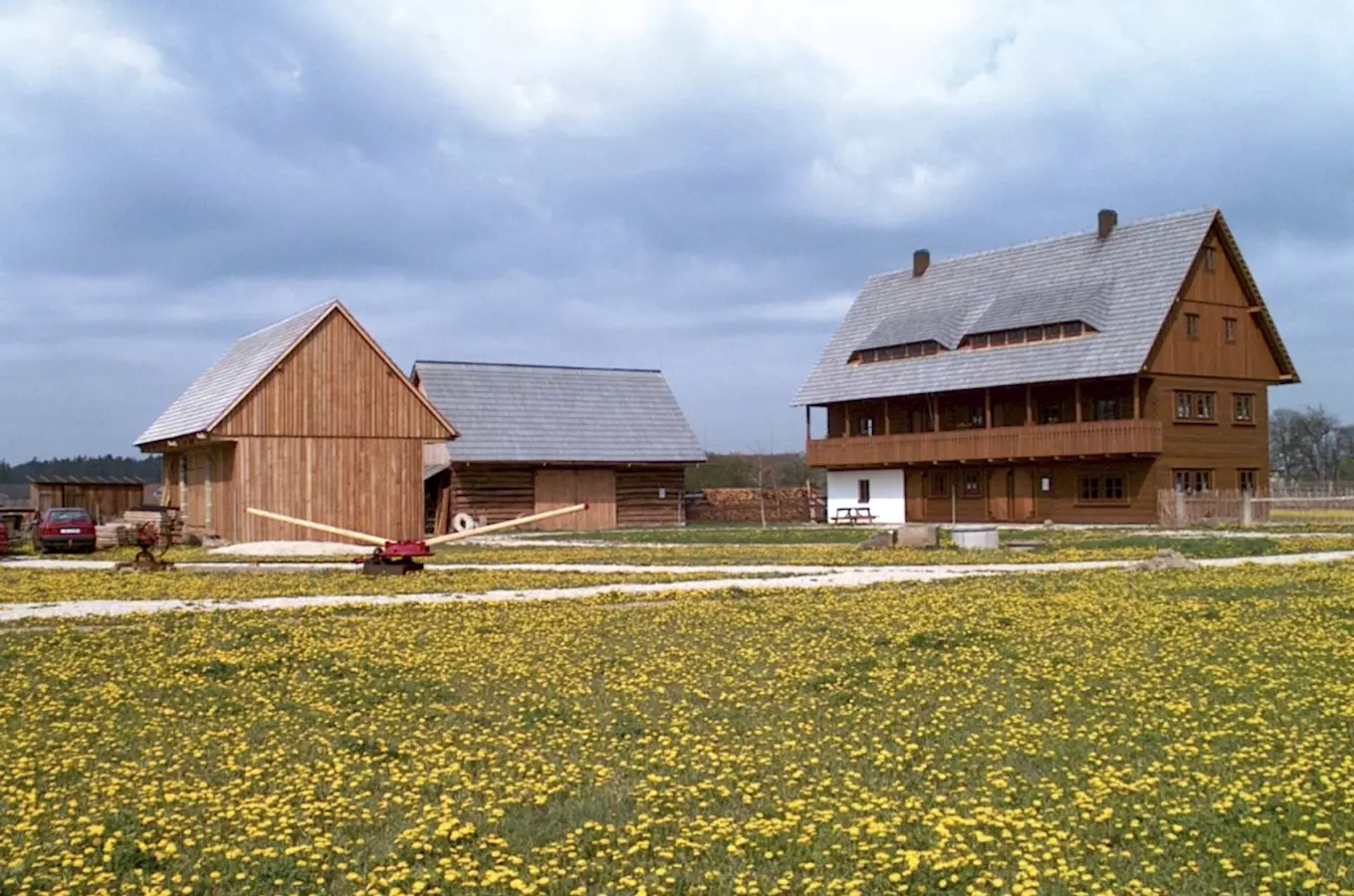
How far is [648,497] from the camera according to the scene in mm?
54156

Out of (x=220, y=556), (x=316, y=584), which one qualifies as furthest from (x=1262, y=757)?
(x=220, y=556)

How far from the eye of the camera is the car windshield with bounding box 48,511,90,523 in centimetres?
3634

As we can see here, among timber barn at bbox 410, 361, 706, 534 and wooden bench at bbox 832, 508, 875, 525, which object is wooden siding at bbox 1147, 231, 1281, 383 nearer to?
Answer: wooden bench at bbox 832, 508, 875, 525

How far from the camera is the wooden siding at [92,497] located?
55.3m

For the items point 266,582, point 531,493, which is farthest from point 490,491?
point 266,582

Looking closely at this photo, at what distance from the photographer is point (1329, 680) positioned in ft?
37.0

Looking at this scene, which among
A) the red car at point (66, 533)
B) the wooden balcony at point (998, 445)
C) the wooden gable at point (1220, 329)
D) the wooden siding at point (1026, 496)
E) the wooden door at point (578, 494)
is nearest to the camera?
the red car at point (66, 533)

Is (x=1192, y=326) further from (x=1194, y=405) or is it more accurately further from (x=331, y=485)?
(x=331, y=485)

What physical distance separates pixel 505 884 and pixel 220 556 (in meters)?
26.9

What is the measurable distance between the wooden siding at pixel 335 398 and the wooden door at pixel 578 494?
13332mm

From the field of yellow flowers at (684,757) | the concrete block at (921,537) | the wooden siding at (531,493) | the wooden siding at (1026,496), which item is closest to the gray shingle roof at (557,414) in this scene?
the wooden siding at (531,493)

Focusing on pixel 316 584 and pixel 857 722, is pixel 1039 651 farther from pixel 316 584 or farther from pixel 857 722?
pixel 316 584

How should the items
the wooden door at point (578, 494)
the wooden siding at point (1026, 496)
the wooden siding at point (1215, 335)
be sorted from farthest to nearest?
the wooden door at point (578, 494) → the wooden siding at point (1215, 335) → the wooden siding at point (1026, 496)

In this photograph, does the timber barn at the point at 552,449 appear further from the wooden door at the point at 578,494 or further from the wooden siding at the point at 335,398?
the wooden siding at the point at 335,398
